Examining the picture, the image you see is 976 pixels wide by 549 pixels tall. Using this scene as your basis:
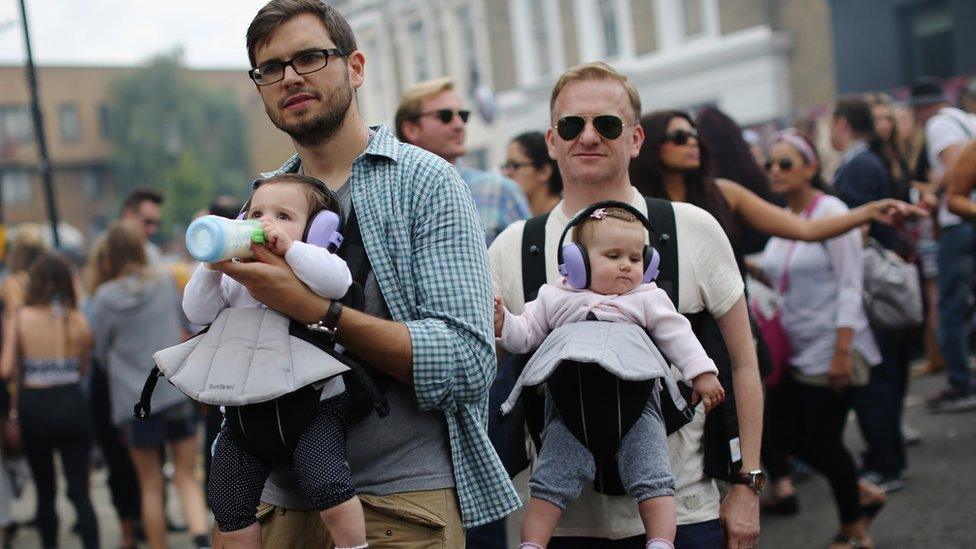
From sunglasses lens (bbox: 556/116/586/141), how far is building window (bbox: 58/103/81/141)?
2808 inches

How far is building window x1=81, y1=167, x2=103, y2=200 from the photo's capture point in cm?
6994

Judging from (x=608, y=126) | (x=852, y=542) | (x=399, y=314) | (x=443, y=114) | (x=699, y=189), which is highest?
(x=443, y=114)

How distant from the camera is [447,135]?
579cm

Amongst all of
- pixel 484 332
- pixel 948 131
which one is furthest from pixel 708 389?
pixel 948 131

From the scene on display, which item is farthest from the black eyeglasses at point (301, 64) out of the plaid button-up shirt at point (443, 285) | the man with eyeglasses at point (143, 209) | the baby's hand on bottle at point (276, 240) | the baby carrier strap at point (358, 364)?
the man with eyeglasses at point (143, 209)

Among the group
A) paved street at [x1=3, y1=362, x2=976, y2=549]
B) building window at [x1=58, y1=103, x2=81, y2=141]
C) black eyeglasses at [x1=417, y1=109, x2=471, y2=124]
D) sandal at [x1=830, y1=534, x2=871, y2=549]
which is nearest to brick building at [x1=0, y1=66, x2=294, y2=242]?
building window at [x1=58, y1=103, x2=81, y2=141]

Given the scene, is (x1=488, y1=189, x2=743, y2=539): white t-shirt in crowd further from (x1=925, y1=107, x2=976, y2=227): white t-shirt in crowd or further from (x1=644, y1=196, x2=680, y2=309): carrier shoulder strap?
(x1=925, y1=107, x2=976, y2=227): white t-shirt in crowd

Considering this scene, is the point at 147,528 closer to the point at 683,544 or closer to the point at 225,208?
the point at 225,208

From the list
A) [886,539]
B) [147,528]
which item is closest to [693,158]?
[886,539]

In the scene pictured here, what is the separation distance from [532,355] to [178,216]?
61244mm

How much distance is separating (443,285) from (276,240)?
403 millimetres

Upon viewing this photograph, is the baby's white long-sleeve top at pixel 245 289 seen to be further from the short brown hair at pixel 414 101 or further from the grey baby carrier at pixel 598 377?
the short brown hair at pixel 414 101

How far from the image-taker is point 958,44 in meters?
19.4

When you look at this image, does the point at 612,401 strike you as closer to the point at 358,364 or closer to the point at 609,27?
the point at 358,364
